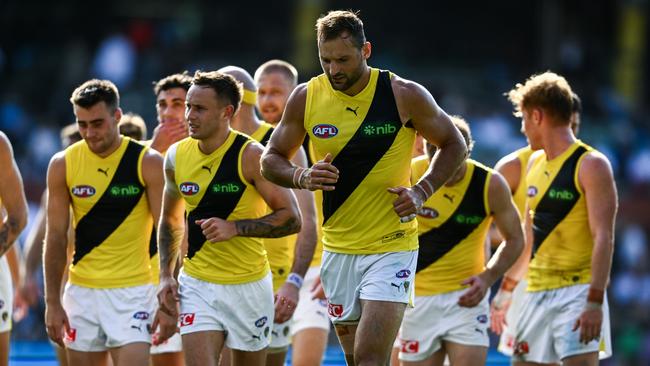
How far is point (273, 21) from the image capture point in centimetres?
2784

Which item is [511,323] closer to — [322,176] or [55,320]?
[322,176]

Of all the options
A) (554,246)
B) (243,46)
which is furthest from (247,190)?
(243,46)

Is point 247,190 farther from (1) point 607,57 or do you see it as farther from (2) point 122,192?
(1) point 607,57

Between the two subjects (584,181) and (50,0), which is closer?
(584,181)

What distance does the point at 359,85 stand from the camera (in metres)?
7.52

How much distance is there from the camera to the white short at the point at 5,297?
9.15 metres

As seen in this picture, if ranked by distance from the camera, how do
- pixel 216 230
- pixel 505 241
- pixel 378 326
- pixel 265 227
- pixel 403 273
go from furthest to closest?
pixel 505 241
pixel 265 227
pixel 216 230
pixel 403 273
pixel 378 326

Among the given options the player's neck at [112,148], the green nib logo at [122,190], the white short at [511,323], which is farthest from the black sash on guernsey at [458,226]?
the player's neck at [112,148]

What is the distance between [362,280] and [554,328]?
2.09 m

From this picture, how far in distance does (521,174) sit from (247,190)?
2777 millimetres

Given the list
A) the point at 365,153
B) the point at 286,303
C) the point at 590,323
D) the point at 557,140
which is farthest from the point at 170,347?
the point at 557,140

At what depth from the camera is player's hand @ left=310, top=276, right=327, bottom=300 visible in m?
9.09

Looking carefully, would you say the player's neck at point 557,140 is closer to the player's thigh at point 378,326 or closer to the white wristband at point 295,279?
the white wristband at point 295,279

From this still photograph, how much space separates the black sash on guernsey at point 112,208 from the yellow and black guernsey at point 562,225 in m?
2.91
